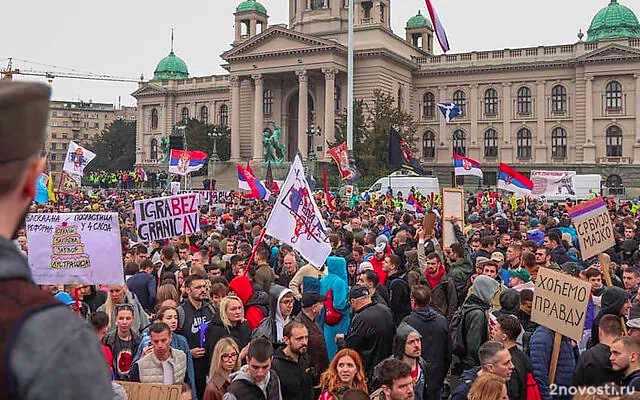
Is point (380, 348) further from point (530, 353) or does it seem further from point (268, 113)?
point (268, 113)

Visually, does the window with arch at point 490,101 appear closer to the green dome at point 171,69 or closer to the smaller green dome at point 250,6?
the smaller green dome at point 250,6

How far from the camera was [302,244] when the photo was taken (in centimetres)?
912

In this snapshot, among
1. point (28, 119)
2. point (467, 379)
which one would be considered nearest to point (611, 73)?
point (467, 379)

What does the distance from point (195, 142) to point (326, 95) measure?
50.8ft

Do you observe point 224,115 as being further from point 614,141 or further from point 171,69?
point 614,141

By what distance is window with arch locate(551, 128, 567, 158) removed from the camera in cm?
6138

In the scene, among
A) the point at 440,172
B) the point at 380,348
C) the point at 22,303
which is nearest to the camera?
the point at 22,303

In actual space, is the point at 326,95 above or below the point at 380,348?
above

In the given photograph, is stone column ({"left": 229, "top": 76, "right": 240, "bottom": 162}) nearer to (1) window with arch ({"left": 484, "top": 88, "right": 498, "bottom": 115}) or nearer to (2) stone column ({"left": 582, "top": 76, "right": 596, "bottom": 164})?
(1) window with arch ({"left": 484, "top": 88, "right": 498, "bottom": 115})

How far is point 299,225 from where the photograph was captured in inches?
366

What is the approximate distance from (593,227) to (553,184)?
66.2ft

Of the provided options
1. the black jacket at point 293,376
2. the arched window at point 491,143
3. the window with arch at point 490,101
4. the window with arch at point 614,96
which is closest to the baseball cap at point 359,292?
the black jacket at point 293,376

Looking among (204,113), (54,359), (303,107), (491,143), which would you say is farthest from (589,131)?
(54,359)

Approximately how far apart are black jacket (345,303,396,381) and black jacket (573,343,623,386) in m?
1.90
